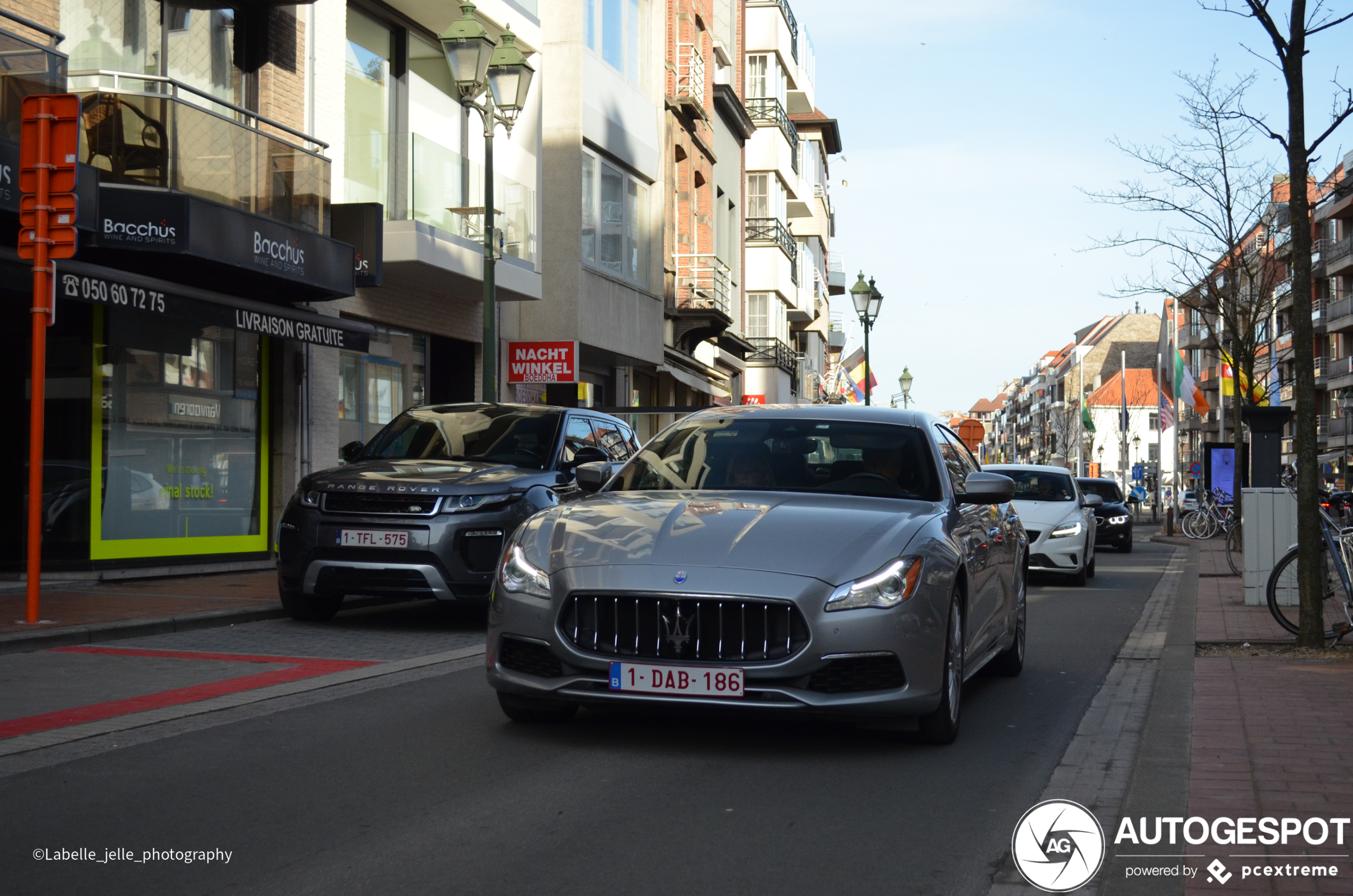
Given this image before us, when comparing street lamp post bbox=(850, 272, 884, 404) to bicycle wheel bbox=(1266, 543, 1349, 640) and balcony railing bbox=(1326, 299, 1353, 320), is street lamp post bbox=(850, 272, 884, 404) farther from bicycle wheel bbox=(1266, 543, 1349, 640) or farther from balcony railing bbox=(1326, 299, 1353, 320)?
balcony railing bbox=(1326, 299, 1353, 320)

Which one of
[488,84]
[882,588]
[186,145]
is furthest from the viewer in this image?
[488,84]

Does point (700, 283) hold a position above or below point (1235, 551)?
above

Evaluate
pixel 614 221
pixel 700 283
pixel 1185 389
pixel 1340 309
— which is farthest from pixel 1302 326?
pixel 1340 309

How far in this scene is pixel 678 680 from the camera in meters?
5.64

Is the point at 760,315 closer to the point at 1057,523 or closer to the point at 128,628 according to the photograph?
the point at 1057,523

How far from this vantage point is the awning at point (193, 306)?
11953 millimetres

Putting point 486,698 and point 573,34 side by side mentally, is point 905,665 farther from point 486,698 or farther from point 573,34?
point 573,34

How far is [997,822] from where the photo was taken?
4.93m

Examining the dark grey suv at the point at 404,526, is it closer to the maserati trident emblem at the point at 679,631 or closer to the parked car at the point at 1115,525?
the maserati trident emblem at the point at 679,631

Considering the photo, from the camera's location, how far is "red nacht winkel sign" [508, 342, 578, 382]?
19.7 metres

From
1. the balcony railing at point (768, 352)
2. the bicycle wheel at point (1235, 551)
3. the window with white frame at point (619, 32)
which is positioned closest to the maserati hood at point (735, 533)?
the bicycle wheel at point (1235, 551)

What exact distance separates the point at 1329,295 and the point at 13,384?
261ft

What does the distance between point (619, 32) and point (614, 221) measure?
3.53 metres

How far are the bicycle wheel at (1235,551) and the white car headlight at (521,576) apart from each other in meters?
11.8
